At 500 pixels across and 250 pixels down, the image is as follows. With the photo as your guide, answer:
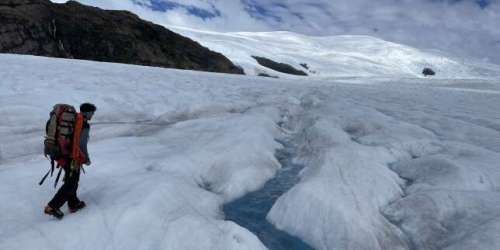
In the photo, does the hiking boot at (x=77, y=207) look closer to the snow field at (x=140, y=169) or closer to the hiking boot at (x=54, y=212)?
the snow field at (x=140, y=169)

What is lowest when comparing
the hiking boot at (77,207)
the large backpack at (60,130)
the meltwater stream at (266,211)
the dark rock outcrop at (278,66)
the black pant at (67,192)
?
the dark rock outcrop at (278,66)

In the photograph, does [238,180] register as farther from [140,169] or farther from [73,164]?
[73,164]

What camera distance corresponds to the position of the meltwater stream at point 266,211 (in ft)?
23.0

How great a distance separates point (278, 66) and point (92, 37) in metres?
45.4

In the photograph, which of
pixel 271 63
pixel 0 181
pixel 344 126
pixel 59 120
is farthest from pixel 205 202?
pixel 271 63

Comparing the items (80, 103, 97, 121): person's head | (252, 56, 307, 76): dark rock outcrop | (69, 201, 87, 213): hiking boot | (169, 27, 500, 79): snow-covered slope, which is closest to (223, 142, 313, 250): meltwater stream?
(69, 201, 87, 213): hiking boot

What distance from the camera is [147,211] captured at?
664 centimetres

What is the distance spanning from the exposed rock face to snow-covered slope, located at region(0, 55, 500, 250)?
47662 millimetres

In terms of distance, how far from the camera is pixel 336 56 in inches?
6038

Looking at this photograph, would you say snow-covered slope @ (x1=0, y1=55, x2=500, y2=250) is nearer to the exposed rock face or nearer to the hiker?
the hiker

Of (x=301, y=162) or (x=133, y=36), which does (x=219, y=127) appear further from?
(x=133, y=36)

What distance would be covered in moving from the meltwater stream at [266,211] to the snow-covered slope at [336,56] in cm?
8667

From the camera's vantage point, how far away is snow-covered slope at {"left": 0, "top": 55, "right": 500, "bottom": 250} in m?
6.38

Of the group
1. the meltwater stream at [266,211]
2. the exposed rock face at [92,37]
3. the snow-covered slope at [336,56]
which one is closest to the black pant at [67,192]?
the meltwater stream at [266,211]
